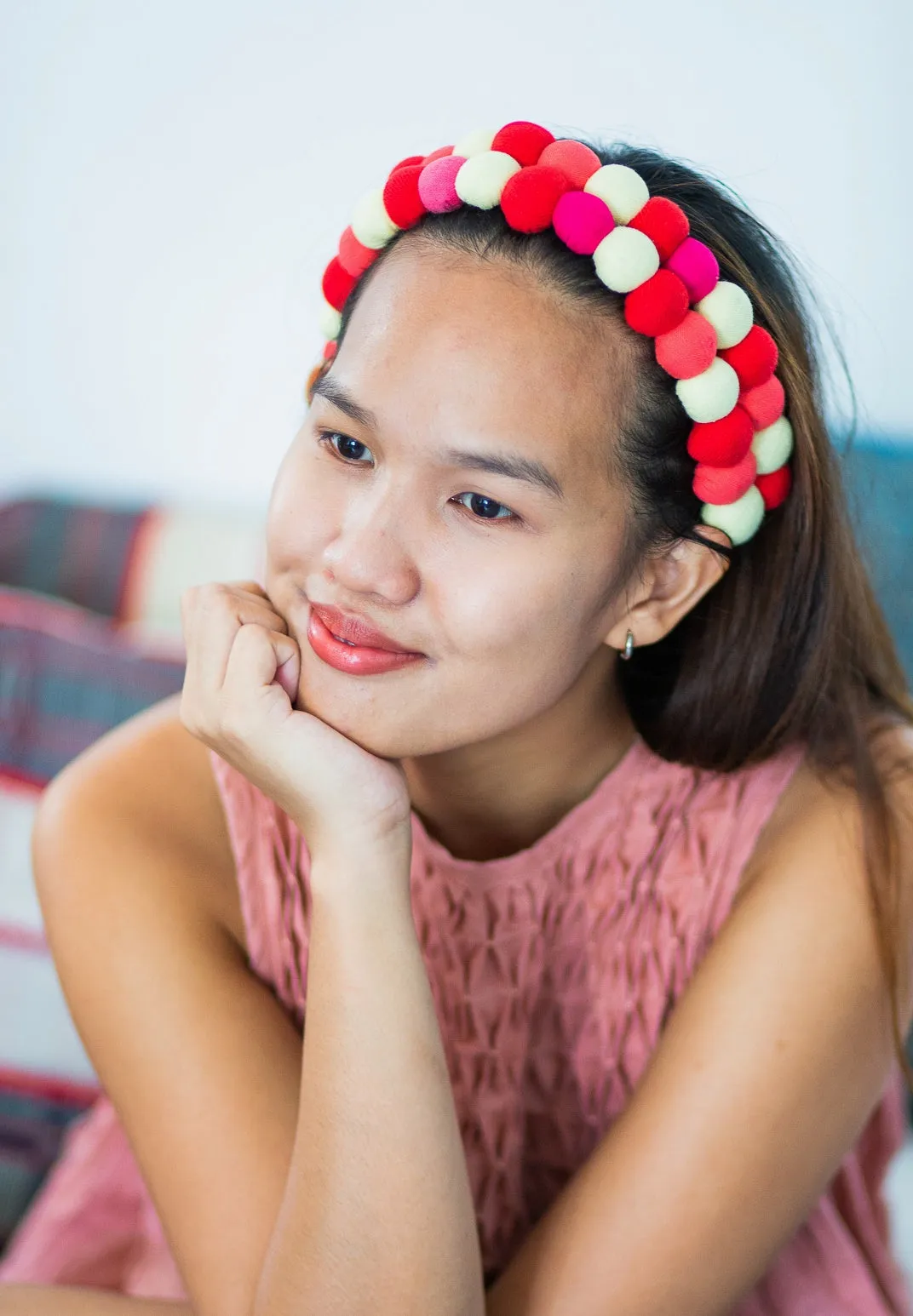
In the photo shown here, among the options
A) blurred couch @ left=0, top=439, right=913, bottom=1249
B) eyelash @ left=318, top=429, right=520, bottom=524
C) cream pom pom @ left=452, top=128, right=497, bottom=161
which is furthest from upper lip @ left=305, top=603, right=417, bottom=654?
Result: blurred couch @ left=0, top=439, right=913, bottom=1249

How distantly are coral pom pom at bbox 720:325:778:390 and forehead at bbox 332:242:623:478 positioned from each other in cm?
12

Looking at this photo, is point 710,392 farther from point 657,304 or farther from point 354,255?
point 354,255

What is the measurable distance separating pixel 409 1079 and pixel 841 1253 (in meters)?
0.62

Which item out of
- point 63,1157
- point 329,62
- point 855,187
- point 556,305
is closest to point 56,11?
point 329,62

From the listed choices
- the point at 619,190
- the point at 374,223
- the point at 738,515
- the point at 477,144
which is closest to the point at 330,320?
the point at 374,223

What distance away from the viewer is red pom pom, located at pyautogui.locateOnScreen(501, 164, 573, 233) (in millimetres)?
1066

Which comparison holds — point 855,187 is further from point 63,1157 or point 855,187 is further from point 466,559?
point 63,1157

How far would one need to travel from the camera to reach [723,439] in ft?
3.70

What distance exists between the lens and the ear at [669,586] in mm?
1204

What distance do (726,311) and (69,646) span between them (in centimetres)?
114

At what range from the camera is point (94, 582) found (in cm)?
207

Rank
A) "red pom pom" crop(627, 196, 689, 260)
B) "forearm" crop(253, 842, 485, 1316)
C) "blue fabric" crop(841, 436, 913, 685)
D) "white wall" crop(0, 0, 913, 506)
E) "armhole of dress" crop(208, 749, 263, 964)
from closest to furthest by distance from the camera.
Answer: "forearm" crop(253, 842, 485, 1316) < "red pom pom" crop(627, 196, 689, 260) < "armhole of dress" crop(208, 749, 263, 964) < "blue fabric" crop(841, 436, 913, 685) < "white wall" crop(0, 0, 913, 506)

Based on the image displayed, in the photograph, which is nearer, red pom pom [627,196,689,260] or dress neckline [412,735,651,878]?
red pom pom [627,196,689,260]

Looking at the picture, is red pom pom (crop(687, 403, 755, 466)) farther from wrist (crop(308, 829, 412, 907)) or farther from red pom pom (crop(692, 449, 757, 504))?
wrist (crop(308, 829, 412, 907))
